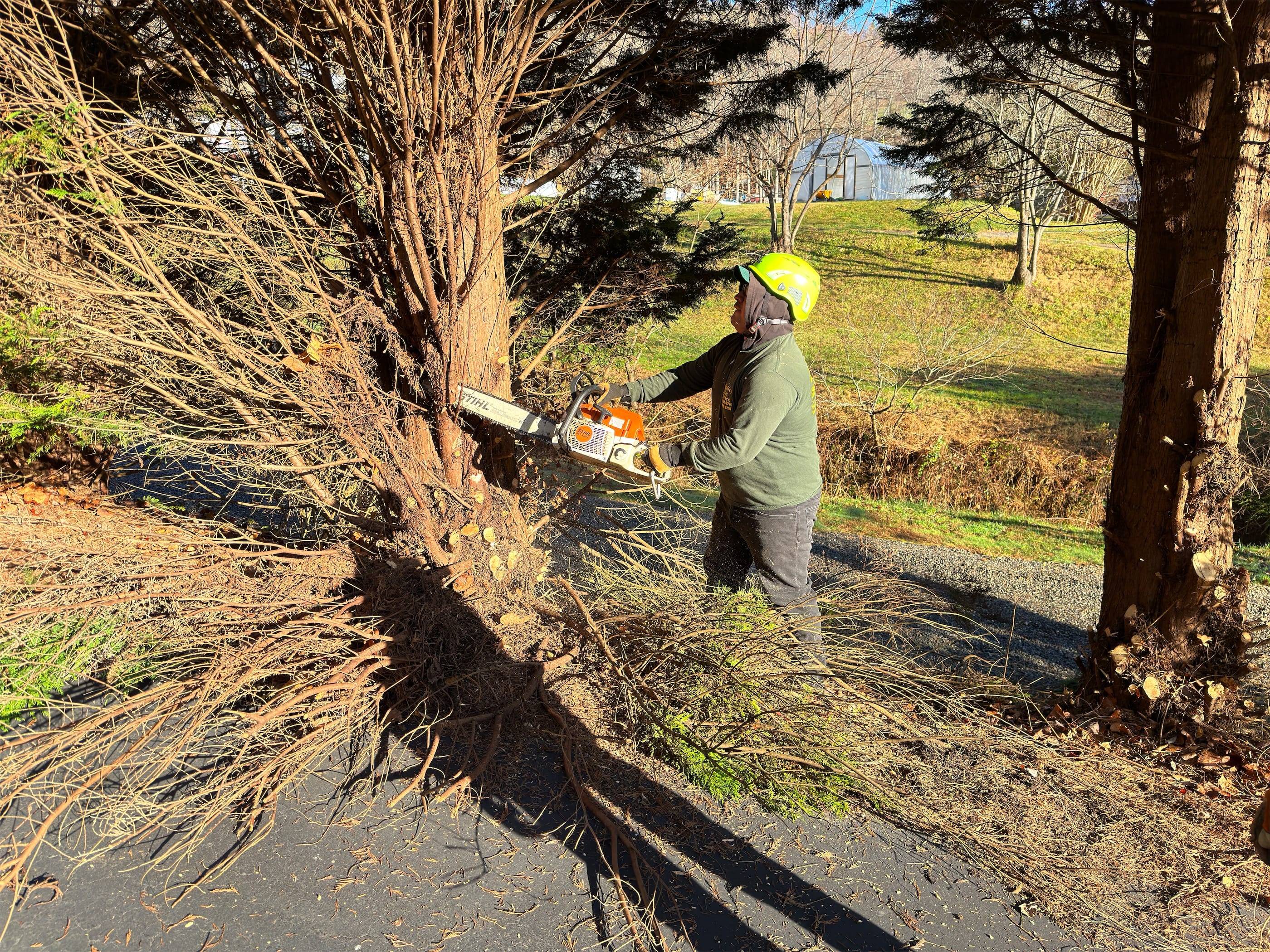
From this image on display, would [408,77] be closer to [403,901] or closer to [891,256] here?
[403,901]

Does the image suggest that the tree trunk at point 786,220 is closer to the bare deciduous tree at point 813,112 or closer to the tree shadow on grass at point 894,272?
the bare deciduous tree at point 813,112

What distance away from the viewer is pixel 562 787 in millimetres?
3166

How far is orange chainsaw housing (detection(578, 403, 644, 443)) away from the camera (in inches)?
140

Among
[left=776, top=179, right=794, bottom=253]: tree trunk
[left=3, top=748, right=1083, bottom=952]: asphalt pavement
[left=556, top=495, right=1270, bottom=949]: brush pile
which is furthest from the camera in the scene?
[left=776, top=179, right=794, bottom=253]: tree trunk

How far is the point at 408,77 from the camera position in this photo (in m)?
3.38

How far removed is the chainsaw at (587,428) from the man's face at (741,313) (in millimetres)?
605

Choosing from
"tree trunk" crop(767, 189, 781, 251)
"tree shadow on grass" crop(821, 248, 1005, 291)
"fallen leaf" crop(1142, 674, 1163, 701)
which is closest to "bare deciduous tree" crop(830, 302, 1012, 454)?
"tree trunk" crop(767, 189, 781, 251)

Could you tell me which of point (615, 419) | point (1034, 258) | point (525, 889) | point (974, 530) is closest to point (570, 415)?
point (615, 419)

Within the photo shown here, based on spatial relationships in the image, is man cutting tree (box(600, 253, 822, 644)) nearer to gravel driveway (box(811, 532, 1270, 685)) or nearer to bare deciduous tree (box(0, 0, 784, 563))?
bare deciduous tree (box(0, 0, 784, 563))

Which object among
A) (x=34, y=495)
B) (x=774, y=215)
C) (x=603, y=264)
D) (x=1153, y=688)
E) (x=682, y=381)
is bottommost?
(x=1153, y=688)

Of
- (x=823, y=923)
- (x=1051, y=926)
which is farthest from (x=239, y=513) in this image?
(x=1051, y=926)

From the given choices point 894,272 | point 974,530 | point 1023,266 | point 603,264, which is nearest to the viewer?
point 603,264

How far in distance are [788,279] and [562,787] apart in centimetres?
232

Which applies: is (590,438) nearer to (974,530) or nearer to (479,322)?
(479,322)
